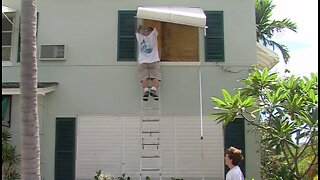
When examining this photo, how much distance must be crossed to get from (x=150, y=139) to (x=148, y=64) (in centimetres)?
198

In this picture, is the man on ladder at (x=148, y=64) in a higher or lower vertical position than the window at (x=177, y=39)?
lower

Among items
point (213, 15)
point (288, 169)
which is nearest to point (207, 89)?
point (213, 15)

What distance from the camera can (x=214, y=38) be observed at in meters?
14.1

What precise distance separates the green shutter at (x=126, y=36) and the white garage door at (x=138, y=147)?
5.67 ft

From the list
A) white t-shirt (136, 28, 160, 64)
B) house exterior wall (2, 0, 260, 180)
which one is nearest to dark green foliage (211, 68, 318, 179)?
house exterior wall (2, 0, 260, 180)

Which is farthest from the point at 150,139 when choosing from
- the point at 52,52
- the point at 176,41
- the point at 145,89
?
the point at 52,52

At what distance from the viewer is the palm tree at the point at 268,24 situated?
68.7 feet

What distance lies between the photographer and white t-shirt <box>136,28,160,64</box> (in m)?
13.4

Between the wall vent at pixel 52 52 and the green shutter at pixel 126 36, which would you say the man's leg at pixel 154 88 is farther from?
the wall vent at pixel 52 52

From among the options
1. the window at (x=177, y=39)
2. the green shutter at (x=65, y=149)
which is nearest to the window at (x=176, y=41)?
the window at (x=177, y=39)

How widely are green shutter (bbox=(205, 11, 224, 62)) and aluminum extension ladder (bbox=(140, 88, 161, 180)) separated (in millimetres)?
1779

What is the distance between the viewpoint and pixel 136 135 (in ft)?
44.5

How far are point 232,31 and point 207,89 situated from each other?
1781 millimetres

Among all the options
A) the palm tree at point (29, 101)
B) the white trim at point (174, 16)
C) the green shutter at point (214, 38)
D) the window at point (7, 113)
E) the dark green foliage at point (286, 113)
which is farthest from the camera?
the green shutter at point (214, 38)
